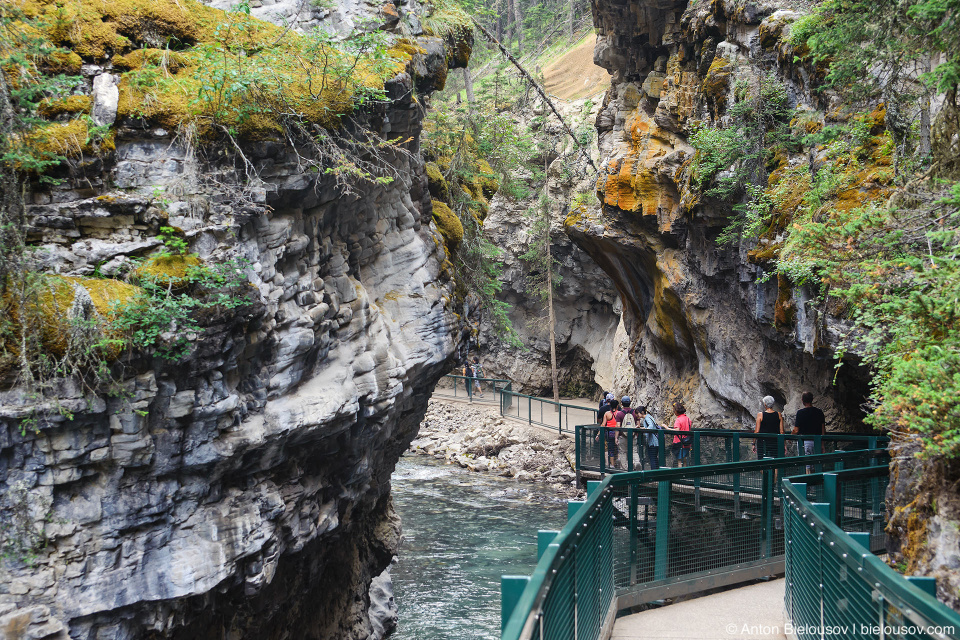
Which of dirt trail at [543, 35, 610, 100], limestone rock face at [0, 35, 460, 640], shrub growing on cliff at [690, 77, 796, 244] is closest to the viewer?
limestone rock face at [0, 35, 460, 640]

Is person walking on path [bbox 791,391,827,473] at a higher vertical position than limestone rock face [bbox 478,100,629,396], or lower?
lower

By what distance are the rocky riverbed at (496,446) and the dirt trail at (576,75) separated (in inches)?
837

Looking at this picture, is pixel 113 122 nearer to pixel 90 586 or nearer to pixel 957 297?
pixel 90 586

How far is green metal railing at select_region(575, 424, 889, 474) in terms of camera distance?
10672mm

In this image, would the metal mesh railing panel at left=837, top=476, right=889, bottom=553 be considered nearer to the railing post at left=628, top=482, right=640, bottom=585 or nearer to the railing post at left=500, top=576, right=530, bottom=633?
the railing post at left=628, top=482, right=640, bottom=585

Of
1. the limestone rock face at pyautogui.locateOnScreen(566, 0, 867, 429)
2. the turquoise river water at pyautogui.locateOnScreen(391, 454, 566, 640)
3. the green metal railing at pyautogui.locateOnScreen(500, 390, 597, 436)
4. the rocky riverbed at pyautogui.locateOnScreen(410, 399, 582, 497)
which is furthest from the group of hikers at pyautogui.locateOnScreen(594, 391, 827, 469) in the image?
the green metal railing at pyautogui.locateOnScreen(500, 390, 597, 436)

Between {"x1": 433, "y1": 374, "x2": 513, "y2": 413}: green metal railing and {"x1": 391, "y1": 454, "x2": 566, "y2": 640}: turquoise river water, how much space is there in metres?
4.65

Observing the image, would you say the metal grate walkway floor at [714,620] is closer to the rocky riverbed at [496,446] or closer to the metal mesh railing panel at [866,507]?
the metal mesh railing panel at [866,507]

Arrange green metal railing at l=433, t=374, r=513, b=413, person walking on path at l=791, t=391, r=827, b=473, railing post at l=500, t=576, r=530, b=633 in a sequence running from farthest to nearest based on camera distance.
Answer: green metal railing at l=433, t=374, r=513, b=413 < person walking on path at l=791, t=391, r=827, b=473 < railing post at l=500, t=576, r=530, b=633

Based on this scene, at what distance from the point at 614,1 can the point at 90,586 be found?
66.6 ft

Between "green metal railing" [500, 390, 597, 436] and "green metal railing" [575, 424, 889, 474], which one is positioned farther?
"green metal railing" [500, 390, 597, 436]

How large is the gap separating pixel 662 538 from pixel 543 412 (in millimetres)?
21551

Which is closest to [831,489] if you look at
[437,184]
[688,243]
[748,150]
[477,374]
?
[748,150]

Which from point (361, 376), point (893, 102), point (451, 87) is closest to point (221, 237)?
point (361, 376)
